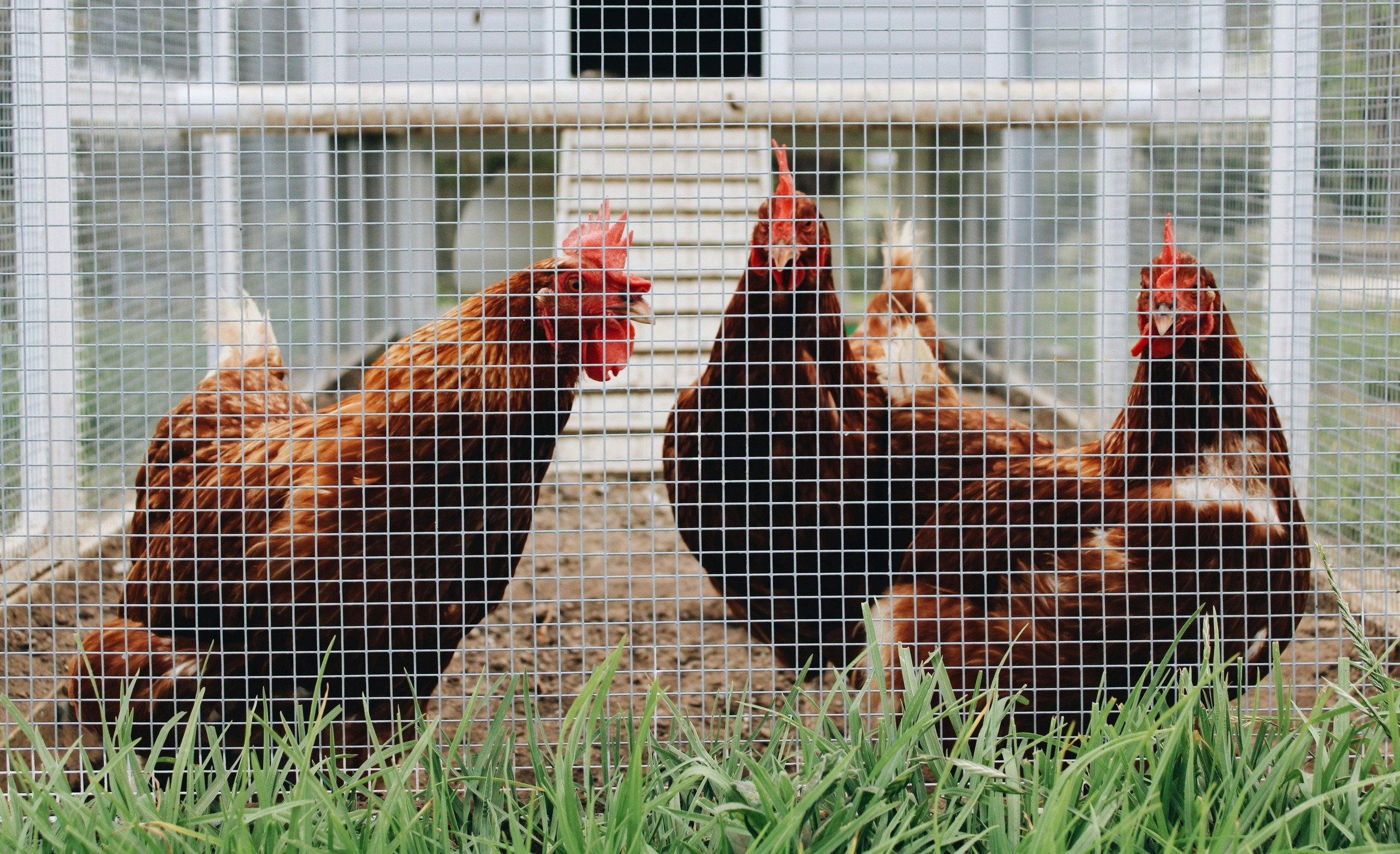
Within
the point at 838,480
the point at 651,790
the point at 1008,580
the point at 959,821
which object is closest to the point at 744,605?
the point at 838,480

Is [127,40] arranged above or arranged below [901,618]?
above

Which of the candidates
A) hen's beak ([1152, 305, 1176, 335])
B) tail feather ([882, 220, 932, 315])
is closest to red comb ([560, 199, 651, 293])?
tail feather ([882, 220, 932, 315])

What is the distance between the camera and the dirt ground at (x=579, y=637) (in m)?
2.15

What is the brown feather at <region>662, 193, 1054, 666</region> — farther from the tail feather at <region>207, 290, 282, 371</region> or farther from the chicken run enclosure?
the tail feather at <region>207, 290, 282, 371</region>

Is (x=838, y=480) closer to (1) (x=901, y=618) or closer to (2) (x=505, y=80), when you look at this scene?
(1) (x=901, y=618)

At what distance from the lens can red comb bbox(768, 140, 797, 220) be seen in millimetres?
2480

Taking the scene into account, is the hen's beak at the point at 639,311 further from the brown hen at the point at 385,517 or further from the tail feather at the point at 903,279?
the tail feather at the point at 903,279

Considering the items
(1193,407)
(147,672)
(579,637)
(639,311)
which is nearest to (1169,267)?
(1193,407)

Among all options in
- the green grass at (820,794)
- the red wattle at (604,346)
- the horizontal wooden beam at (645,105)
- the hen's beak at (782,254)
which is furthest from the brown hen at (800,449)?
the green grass at (820,794)

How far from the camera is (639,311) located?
2.25 m

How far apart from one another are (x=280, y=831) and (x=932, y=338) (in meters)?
2.03

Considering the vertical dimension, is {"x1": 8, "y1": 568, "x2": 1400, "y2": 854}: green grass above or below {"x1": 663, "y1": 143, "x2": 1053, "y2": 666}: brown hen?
below

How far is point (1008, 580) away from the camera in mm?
2168

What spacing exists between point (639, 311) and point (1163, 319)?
3.46 ft
